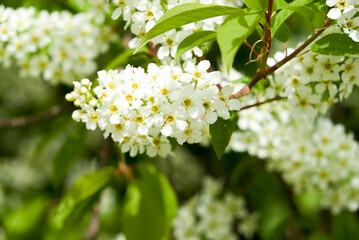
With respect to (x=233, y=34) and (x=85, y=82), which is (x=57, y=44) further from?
(x=233, y=34)

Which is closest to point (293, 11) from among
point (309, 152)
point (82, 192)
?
point (82, 192)

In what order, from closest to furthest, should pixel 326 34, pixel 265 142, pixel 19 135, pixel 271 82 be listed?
pixel 326 34, pixel 271 82, pixel 265 142, pixel 19 135

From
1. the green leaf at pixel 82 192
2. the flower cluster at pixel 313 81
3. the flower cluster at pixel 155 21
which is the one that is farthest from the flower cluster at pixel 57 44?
the flower cluster at pixel 313 81

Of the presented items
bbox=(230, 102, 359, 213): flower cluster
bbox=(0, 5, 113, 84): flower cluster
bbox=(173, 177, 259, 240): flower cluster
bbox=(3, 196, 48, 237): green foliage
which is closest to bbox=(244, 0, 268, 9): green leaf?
bbox=(230, 102, 359, 213): flower cluster

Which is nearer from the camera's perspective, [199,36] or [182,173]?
[199,36]

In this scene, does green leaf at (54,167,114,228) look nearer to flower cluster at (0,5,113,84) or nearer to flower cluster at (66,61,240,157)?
flower cluster at (0,5,113,84)

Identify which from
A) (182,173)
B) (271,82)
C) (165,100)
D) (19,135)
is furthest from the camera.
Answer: (19,135)

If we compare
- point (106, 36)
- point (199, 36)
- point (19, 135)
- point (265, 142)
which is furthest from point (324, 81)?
point (19, 135)

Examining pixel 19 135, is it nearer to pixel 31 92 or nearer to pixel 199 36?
pixel 31 92

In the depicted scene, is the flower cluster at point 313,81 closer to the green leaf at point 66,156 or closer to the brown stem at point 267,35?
the brown stem at point 267,35
